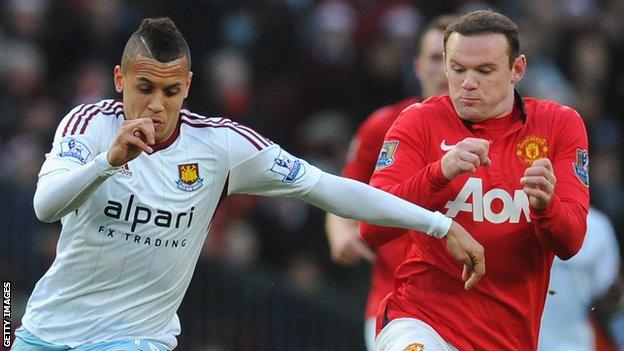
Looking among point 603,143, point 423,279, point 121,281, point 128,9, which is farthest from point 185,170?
point 603,143

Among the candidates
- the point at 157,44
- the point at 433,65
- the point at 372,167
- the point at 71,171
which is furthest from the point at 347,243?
the point at 71,171

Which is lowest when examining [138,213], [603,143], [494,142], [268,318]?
[268,318]

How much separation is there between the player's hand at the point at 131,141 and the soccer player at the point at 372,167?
10.5ft

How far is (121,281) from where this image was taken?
20.5 feet

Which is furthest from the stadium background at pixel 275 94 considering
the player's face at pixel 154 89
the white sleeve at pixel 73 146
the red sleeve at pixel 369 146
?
the white sleeve at pixel 73 146

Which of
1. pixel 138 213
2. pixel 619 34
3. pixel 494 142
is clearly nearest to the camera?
pixel 138 213

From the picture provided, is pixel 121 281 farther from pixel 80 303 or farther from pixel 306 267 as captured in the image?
pixel 306 267

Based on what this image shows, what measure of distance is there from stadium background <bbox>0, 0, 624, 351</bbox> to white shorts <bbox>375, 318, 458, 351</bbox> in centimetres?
386

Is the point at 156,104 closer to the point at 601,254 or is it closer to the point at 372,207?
the point at 372,207

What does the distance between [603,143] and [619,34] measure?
1659mm

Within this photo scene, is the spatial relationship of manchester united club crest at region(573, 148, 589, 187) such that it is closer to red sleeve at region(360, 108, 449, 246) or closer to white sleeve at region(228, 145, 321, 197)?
red sleeve at region(360, 108, 449, 246)

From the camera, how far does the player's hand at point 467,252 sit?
615 centimetres

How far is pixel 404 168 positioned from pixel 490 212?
45 cm

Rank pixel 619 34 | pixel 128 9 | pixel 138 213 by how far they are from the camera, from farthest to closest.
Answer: pixel 619 34, pixel 128 9, pixel 138 213
